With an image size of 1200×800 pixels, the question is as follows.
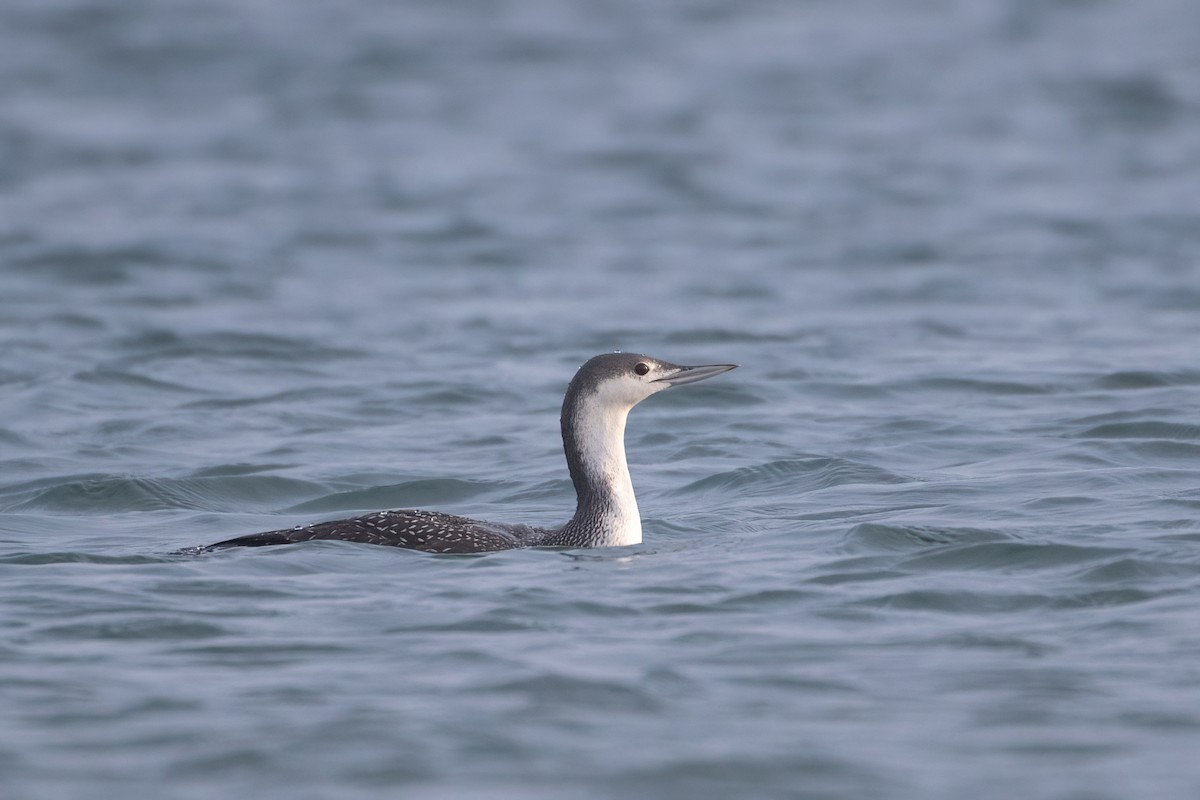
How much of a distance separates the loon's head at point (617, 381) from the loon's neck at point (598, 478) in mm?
13

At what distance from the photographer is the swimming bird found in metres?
8.09

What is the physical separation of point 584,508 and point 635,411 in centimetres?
446

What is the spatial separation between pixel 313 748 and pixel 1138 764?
2.44m

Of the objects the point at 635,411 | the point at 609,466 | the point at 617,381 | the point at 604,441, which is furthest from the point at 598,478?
the point at 635,411

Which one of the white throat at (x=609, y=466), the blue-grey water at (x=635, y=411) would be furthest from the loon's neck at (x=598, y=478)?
the blue-grey water at (x=635, y=411)

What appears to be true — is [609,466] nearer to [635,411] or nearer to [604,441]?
[604,441]

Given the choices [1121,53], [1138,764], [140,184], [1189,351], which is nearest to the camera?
[1138,764]

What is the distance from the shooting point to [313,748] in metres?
5.73

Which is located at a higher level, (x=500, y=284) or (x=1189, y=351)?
(x=500, y=284)

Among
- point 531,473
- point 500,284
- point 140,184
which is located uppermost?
point 140,184

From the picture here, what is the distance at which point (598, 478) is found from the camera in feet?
27.7

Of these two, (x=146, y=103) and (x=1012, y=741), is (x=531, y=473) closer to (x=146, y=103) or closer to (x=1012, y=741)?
(x=1012, y=741)

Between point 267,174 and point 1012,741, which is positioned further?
point 267,174

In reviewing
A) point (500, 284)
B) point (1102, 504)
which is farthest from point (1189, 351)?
point (500, 284)
